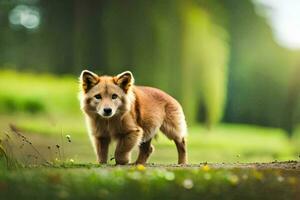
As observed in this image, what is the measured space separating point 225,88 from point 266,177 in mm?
1668

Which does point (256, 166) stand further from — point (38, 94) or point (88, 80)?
point (38, 94)

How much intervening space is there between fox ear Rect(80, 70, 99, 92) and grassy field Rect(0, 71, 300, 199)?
487 mm

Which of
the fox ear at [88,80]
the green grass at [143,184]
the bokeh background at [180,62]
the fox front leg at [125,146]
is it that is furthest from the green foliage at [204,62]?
the green grass at [143,184]

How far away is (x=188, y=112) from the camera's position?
6004 mm

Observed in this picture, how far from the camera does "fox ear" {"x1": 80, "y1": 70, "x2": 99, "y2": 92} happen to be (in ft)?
15.5

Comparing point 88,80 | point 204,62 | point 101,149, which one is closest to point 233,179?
point 101,149

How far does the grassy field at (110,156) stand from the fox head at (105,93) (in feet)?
1.18

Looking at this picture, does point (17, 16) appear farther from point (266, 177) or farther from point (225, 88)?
point (266, 177)

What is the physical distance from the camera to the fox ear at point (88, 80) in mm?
4723

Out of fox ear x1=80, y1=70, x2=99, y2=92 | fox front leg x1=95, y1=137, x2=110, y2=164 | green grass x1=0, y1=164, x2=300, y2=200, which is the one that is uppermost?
fox ear x1=80, y1=70, x2=99, y2=92

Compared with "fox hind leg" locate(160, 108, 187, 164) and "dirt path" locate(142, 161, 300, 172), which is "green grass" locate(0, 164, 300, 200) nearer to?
"dirt path" locate(142, 161, 300, 172)

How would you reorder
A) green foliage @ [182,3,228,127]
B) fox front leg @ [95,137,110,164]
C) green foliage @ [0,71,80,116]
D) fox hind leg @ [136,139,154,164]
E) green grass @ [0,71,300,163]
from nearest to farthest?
fox front leg @ [95,137,110,164], fox hind leg @ [136,139,154,164], green grass @ [0,71,300,163], green foliage @ [0,71,80,116], green foliage @ [182,3,228,127]

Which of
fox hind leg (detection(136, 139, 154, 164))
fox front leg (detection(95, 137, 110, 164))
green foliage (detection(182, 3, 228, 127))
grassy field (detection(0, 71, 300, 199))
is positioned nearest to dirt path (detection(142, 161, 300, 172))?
grassy field (detection(0, 71, 300, 199))

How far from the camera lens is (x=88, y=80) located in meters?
4.74
